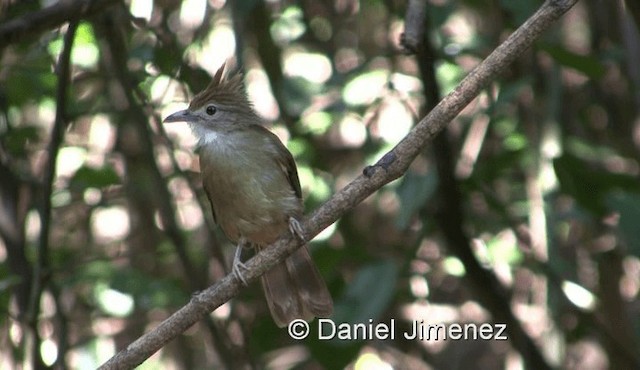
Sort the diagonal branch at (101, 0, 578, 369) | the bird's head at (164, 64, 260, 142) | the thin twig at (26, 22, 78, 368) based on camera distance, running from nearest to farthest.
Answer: the diagonal branch at (101, 0, 578, 369) < the thin twig at (26, 22, 78, 368) < the bird's head at (164, 64, 260, 142)

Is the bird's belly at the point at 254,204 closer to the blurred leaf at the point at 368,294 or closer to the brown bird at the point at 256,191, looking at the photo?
the brown bird at the point at 256,191

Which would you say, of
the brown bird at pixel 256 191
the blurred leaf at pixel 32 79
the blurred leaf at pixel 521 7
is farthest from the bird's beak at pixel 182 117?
the blurred leaf at pixel 521 7

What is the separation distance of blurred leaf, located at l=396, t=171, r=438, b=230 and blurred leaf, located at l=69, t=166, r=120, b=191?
1.32 m

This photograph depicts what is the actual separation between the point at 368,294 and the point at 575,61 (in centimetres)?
123

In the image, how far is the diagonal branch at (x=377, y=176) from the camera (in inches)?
110

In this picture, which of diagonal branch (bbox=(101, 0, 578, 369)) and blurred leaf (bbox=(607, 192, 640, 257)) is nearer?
diagonal branch (bbox=(101, 0, 578, 369))

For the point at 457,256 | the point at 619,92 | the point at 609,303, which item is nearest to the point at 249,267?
the point at 457,256

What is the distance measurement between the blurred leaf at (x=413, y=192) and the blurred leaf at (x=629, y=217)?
0.70 m

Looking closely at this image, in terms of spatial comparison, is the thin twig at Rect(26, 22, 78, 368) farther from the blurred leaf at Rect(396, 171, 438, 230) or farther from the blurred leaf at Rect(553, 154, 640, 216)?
the blurred leaf at Rect(553, 154, 640, 216)

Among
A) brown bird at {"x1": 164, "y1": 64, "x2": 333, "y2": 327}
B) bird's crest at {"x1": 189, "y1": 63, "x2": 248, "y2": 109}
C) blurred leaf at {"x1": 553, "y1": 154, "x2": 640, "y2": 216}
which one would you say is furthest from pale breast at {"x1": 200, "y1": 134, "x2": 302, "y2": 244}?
blurred leaf at {"x1": 553, "y1": 154, "x2": 640, "y2": 216}

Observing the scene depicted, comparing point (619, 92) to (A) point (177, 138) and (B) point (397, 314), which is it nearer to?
(B) point (397, 314)

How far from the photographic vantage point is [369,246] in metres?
5.62

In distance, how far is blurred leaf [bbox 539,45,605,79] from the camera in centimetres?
397

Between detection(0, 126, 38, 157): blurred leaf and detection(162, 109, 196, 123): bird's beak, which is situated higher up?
detection(162, 109, 196, 123): bird's beak
